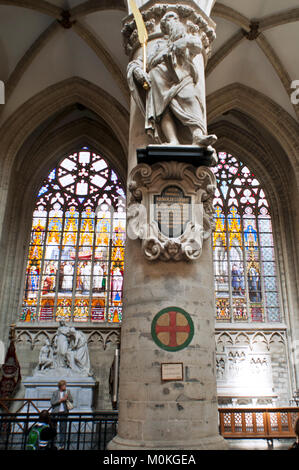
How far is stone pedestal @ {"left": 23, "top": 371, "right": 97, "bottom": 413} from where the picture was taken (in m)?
8.52

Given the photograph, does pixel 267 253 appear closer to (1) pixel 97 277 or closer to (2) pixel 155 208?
(1) pixel 97 277

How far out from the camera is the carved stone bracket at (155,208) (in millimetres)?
4199

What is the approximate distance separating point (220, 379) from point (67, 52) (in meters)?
9.71

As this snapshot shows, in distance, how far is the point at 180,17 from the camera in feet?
17.7

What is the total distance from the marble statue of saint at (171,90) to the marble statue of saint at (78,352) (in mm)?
6466

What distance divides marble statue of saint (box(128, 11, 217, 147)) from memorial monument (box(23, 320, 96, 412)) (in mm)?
6363

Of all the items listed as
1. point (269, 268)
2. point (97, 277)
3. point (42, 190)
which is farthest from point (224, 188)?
point (42, 190)

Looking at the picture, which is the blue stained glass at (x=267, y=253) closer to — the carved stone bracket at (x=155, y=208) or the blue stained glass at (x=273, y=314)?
the blue stained glass at (x=273, y=314)

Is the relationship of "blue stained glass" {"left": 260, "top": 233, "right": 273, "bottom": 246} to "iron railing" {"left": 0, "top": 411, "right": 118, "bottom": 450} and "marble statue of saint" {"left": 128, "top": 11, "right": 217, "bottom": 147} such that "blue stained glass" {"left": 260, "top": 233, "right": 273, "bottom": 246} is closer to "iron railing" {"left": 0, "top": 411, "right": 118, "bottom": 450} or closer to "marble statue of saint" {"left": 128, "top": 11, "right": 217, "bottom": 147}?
"iron railing" {"left": 0, "top": 411, "right": 118, "bottom": 450}

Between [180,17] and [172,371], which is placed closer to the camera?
[172,371]

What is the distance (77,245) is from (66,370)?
13.4 ft

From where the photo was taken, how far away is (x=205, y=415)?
3773 mm

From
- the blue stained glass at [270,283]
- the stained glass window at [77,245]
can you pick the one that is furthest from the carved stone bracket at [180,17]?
the blue stained glass at [270,283]

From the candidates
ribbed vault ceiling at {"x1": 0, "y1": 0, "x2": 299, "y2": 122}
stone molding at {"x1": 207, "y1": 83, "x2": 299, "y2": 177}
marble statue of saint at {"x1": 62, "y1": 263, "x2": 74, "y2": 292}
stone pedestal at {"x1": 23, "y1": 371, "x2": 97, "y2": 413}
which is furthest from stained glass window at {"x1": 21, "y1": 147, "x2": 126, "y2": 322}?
stone molding at {"x1": 207, "y1": 83, "x2": 299, "y2": 177}
